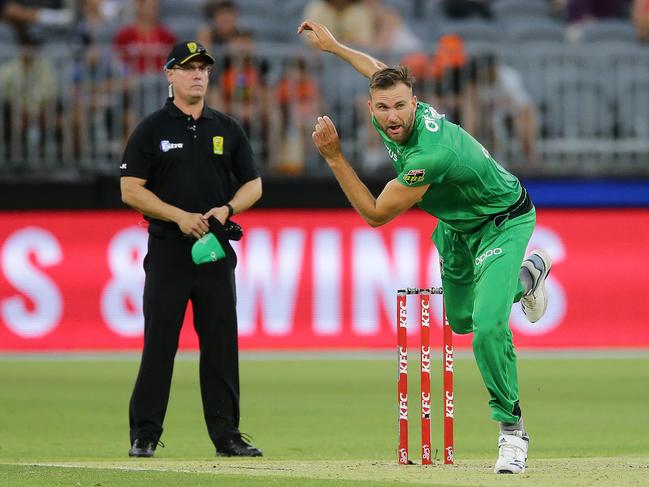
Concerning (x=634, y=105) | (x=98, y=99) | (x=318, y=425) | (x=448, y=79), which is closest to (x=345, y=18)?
(x=448, y=79)

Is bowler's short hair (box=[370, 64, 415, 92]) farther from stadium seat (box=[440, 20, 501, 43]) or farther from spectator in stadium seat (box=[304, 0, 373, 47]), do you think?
stadium seat (box=[440, 20, 501, 43])

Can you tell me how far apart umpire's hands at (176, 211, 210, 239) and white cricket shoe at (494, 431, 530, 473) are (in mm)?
2348

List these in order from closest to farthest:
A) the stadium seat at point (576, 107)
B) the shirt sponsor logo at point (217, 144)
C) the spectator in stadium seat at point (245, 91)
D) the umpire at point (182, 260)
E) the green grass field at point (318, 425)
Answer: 1. the green grass field at point (318, 425)
2. the umpire at point (182, 260)
3. the shirt sponsor logo at point (217, 144)
4. the spectator in stadium seat at point (245, 91)
5. the stadium seat at point (576, 107)

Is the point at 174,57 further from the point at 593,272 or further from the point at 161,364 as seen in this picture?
the point at 593,272

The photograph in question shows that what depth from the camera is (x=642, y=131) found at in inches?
662

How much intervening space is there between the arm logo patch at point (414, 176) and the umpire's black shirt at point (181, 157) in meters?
1.89

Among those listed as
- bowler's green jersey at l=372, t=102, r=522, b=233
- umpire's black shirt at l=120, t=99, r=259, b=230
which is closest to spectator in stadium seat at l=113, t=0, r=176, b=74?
umpire's black shirt at l=120, t=99, r=259, b=230

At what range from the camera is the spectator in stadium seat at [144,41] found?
16.4 metres

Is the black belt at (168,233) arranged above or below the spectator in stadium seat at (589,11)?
below

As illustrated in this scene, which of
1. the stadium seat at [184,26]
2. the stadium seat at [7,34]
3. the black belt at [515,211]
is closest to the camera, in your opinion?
the black belt at [515,211]

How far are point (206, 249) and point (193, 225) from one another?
17cm

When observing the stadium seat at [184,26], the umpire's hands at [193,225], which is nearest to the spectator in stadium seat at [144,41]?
the stadium seat at [184,26]

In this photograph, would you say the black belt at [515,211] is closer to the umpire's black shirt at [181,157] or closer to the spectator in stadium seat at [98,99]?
the umpire's black shirt at [181,157]

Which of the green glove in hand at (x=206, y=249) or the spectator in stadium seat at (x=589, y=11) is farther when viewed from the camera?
the spectator in stadium seat at (x=589, y=11)
